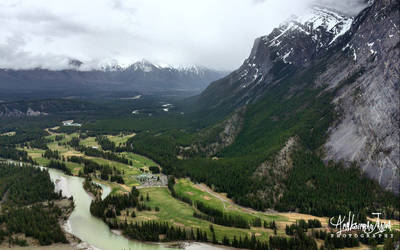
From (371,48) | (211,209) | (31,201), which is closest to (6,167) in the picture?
(31,201)

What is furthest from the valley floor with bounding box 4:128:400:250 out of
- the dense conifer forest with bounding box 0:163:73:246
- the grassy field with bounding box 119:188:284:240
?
the dense conifer forest with bounding box 0:163:73:246

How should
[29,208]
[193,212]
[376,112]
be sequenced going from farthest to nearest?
1. [376,112]
2. [193,212]
3. [29,208]

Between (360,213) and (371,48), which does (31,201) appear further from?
(371,48)

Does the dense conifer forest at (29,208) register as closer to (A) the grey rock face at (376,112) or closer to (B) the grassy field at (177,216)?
(B) the grassy field at (177,216)

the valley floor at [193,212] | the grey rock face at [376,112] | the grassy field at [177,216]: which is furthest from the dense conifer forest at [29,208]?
the grey rock face at [376,112]

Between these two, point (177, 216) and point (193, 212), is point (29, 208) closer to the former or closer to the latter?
point (177, 216)

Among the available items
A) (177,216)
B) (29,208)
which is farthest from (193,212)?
(29,208)

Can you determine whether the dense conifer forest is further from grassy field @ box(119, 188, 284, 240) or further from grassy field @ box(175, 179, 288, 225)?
grassy field @ box(175, 179, 288, 225)

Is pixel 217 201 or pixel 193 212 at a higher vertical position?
pixel 217 201
